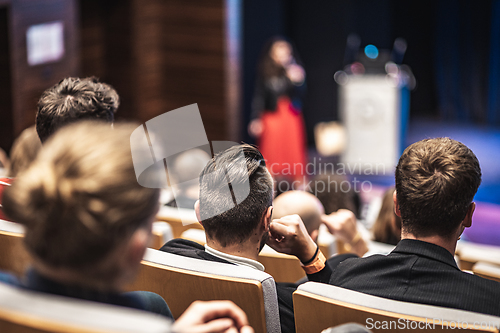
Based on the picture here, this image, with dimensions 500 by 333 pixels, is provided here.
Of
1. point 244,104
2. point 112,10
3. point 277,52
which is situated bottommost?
point 244,104

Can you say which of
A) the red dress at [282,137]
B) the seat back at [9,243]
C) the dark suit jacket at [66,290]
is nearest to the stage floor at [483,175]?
the red dress at [282,137]

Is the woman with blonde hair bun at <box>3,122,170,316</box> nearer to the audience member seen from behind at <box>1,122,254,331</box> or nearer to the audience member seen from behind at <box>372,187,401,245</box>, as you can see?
the audience member seen from behind at <box>1,122,254,331</box>

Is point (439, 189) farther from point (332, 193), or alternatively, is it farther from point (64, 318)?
point (332, 193)

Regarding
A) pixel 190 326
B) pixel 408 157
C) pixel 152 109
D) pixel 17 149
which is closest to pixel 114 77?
pixel 152 109

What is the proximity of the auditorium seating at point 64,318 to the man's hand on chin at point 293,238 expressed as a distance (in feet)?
2.52

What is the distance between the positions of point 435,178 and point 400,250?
197 mm

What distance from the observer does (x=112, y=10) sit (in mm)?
5398

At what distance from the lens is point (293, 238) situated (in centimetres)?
131

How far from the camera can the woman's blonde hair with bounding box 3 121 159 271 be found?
2.08 ft

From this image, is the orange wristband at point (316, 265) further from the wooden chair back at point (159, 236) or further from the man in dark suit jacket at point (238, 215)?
the wooden chair back at point (159, 236)

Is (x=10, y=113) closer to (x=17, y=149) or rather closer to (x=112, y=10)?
(x=112, y=10)

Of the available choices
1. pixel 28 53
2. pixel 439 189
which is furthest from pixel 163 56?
pixel 439 189

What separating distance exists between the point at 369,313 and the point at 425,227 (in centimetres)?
36

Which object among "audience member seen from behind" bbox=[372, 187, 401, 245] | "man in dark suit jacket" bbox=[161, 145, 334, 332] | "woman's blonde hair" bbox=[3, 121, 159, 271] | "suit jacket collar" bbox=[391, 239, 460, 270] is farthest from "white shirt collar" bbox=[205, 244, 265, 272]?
"audience member seen from behind" bbox=[372, 187, 401, 245]
